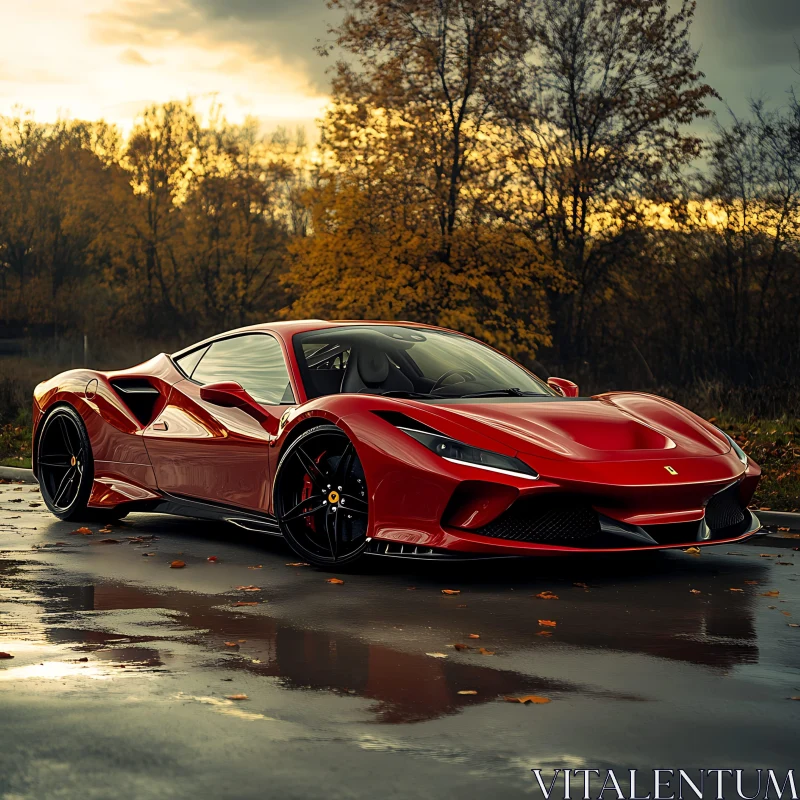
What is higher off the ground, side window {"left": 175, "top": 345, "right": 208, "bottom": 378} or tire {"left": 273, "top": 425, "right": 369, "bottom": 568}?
side window {"left": 175, "top": 345, "right": 208, "bottom": 378}

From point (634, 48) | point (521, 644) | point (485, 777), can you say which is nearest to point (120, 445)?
point (521, 644)

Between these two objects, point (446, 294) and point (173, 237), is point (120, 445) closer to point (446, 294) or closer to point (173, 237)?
point (446, 294)

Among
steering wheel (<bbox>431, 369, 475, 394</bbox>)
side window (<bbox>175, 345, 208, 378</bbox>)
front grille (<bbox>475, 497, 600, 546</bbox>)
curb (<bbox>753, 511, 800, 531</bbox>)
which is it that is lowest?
curb (<bbox>753, 511, 800, 531</bbox>)

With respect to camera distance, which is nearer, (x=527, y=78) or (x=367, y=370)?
(x=367, y=370)

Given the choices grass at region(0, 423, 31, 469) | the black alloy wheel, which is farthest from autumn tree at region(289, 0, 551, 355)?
the black alloy wheel

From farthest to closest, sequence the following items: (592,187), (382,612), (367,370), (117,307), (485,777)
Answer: (117,307), (592,187), (367,370), (382,612), (485,777)

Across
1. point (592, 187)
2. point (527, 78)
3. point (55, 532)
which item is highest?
point (527, 78)

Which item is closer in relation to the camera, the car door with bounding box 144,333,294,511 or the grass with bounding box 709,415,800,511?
the car door with bounding box 144,333,294,511

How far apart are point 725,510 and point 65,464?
205 inches

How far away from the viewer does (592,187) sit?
3234 centimetres

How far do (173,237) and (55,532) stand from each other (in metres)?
48.8

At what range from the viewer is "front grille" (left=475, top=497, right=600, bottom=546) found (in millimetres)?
6793

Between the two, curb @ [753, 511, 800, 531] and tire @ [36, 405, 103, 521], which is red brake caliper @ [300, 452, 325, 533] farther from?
→ curb @ [753, 511, 800, 531]

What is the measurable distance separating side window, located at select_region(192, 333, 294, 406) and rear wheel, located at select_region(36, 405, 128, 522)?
1.35 meters
